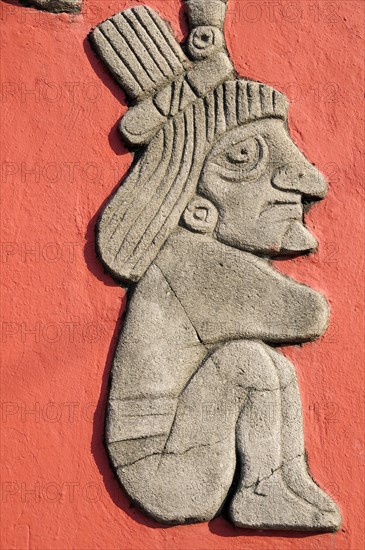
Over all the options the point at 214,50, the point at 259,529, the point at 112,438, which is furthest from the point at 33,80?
the point at 259,529

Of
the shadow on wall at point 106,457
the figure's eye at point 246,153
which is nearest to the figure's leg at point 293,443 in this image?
the shadow on wall at point 106,457

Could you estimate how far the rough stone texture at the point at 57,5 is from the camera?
11.0 feet

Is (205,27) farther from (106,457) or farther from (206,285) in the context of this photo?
(106,457)

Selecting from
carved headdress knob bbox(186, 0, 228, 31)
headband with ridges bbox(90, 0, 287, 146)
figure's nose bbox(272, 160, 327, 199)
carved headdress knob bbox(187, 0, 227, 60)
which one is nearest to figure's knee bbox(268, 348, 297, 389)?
figure's nose bbox(272, 160, 327, 199)

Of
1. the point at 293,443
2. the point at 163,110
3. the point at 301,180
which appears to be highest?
the point at 163,110

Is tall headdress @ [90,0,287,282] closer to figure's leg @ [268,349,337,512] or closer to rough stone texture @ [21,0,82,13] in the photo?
rough stone texture @ [21,0,82,13]

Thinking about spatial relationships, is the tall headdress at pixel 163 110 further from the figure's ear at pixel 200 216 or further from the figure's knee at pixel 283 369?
the figure's knee at pixel 283 369

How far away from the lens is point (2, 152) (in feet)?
10.6

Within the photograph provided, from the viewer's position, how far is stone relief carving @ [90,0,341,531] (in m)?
2.97

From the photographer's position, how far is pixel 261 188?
3.21m

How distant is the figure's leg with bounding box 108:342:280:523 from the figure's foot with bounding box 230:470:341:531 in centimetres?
7

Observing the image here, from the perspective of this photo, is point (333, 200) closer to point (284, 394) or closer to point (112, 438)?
point (284, 394)

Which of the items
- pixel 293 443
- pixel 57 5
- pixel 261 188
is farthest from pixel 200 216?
pixel 57 5

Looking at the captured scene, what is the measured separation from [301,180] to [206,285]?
585mm
